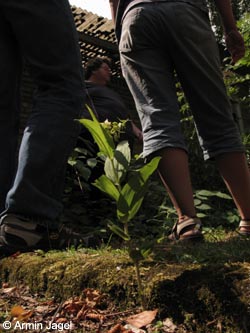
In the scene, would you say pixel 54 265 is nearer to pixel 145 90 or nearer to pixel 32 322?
pixel 32 322

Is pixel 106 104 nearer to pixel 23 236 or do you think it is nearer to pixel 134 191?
pixel 23 236

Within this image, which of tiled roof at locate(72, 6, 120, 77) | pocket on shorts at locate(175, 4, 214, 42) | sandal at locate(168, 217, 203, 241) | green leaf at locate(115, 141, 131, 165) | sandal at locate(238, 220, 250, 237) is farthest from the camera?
tiled roof at locate(72, 6, 120, 77)

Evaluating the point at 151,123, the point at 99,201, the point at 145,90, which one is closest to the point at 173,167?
the point at 151,123

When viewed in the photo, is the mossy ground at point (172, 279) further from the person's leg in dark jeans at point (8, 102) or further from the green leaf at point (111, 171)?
the person's leg in dark jeans at point (8, 102)

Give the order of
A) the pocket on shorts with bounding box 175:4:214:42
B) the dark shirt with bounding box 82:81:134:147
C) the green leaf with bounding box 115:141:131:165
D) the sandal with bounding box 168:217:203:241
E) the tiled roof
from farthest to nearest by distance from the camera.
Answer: the tiled roof → the dark shirt with bounding box 82:81:134:147 → the pocket on shorts with bounding box 175:4:214:42 → the sandal with bounding box 168:217:203:241 → the green leaf with bounding box 115:141:131:165

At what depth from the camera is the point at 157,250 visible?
1629 millimetres

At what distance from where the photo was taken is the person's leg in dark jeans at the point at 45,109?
1913 mm

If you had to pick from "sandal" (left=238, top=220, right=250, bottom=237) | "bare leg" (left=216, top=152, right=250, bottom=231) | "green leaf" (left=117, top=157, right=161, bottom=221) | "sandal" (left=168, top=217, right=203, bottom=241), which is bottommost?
"sandal" (left=238, top=220, right=250, bottom=237)

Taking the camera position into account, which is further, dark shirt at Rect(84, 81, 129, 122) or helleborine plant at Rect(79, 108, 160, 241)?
dark shirt at Rect(84, 81, 129, 122)

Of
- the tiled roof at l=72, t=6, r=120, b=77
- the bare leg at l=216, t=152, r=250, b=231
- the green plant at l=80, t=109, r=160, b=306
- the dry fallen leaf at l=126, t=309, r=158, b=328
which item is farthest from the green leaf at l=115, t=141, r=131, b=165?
the tiled roof at l=72, t=6, r=120, b=77

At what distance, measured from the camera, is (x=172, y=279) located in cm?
125

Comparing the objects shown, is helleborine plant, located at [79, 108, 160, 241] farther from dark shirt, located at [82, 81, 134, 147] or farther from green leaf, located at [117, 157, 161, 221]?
dark shirt, located at [82, 81, 134, 147]

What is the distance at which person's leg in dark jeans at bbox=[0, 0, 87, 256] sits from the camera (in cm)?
191

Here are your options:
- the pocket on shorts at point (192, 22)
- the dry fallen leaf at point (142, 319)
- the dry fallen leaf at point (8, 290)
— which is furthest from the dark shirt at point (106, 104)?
the dry fallen leaf at point (142, 319)
